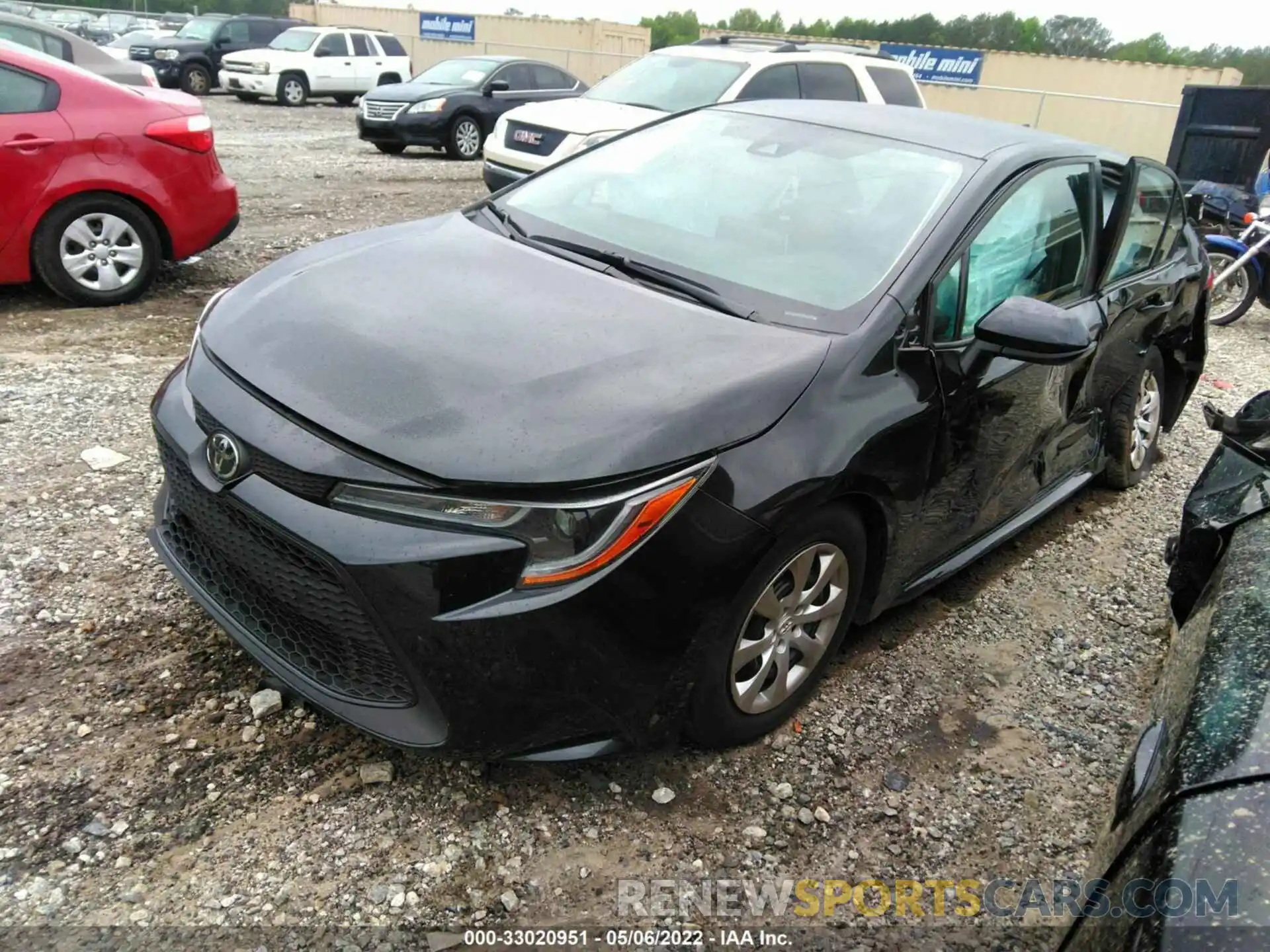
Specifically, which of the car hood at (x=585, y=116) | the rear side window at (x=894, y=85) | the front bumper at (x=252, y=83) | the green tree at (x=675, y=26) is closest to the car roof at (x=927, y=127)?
the car hood at (x=585, y=116)

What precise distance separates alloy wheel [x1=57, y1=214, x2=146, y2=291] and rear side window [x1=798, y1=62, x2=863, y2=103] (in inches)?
238

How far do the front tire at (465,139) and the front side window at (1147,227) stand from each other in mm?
11347

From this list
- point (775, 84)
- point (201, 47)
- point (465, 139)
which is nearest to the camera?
point (775, 84)

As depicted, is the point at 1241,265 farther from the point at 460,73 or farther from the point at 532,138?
the point at 460,73

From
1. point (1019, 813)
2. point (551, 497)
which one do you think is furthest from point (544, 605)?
point (1019, 813)

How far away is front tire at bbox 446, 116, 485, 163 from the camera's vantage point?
1397cm

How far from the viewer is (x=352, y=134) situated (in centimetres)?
1641

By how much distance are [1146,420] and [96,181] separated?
5.83 metres

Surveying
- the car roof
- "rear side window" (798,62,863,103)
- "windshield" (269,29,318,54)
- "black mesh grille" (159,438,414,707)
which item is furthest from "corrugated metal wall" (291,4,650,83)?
"black mesh grille" (159,438,414,707)

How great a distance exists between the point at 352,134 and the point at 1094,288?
49.9ft

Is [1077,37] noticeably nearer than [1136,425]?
No

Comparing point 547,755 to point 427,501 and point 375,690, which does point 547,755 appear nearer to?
point 375,690

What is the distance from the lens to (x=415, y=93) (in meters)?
14.0

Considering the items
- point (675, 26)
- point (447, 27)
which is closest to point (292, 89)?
point (447, 27)
